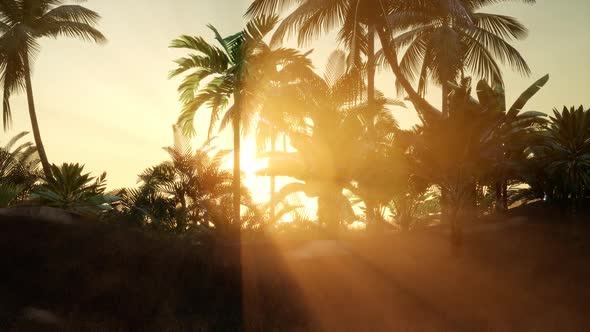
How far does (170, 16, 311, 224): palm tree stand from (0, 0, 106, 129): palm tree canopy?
30.9 ft

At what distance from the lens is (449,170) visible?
50.1 ft

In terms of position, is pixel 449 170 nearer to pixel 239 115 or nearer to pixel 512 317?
pixel 512 317

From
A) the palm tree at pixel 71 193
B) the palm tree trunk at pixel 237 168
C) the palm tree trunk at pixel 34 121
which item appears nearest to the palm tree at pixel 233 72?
the palm tree trunk at pixel 237 168

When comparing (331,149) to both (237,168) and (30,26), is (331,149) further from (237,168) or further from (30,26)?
(30,26)

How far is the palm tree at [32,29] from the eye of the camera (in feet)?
77.9

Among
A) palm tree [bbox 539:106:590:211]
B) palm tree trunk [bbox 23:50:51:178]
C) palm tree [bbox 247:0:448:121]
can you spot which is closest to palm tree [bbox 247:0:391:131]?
palm tree [bbox 247:0:448:121]

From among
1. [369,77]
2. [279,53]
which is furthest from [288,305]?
[369,77]

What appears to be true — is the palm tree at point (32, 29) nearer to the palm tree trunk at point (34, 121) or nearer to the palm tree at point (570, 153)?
the palm tree trunk at point (34, 121)

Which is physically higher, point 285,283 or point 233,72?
point 233,72

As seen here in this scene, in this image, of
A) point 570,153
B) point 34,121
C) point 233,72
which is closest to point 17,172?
point 34,121

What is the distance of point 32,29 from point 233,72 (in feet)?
39.1

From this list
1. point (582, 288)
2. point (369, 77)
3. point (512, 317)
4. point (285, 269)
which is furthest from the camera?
point (369, 77)

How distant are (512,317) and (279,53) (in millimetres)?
11914

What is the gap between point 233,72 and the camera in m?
17.8
